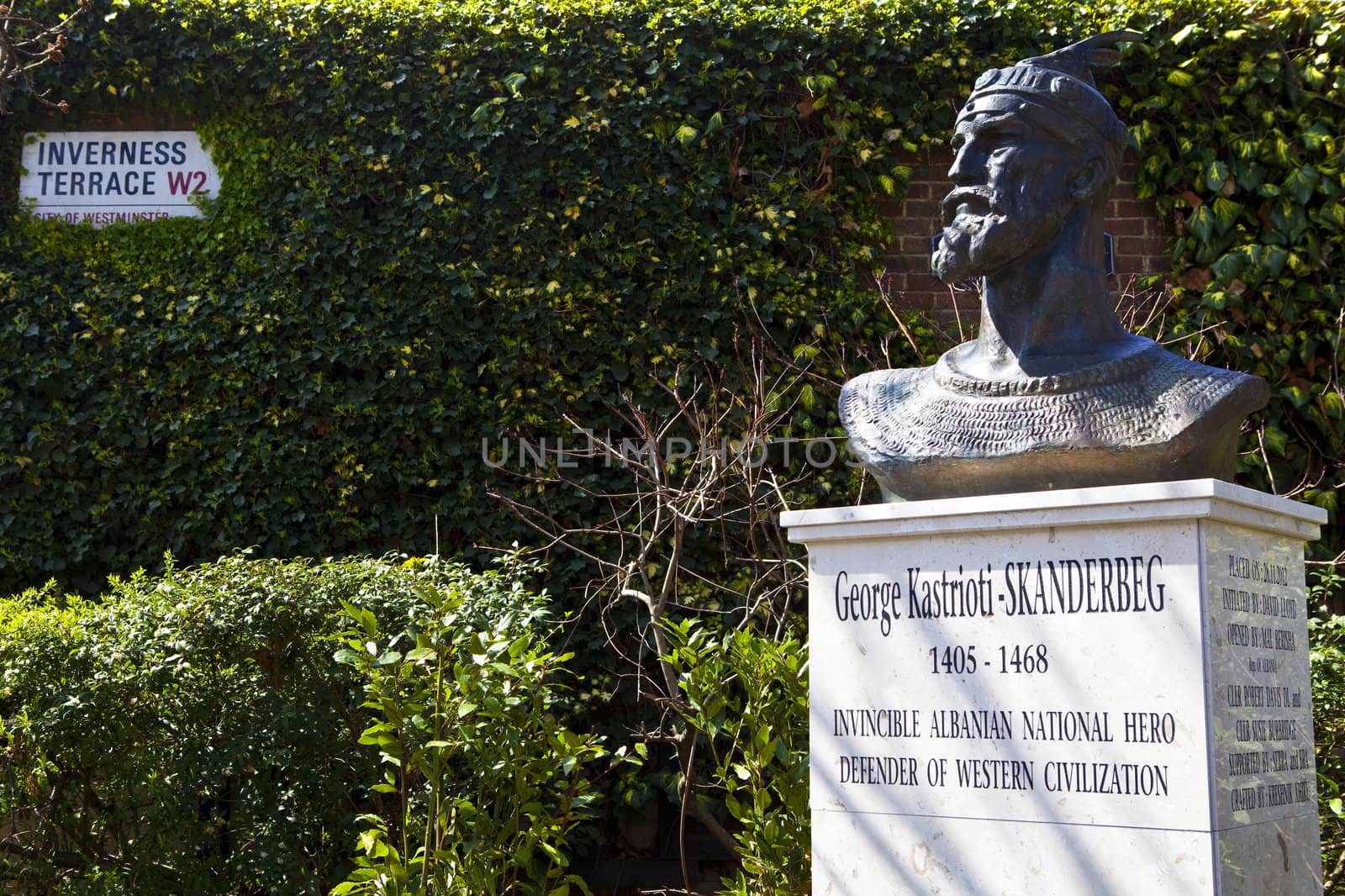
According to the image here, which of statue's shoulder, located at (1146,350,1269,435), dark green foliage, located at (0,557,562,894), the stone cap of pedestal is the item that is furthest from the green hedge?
statue's shoulder, located at (1146,350,1269,435)

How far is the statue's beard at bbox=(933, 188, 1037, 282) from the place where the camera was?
Answer: 3283mm

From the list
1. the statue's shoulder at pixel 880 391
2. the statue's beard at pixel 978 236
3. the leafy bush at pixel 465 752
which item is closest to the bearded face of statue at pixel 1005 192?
the statue's beard at pixel 978 236

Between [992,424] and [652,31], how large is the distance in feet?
11.7

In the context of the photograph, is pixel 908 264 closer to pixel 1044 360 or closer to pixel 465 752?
pixel 1044 360

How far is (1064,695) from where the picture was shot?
2.92 meters

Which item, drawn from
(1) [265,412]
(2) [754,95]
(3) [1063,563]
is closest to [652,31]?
(2) [754,95]

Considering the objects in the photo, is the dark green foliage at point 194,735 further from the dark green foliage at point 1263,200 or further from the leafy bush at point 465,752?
the dark green foliage at point 1263,200

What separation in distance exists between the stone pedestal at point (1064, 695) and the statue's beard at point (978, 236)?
2.09 feet

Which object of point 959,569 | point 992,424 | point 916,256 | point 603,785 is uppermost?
point 916,256

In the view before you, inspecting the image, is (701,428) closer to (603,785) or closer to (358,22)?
(603,785)

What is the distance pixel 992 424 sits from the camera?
10.7 feet

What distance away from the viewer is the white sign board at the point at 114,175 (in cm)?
638

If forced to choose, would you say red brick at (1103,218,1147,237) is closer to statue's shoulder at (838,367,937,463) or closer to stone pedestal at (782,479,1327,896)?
statue's shoulder at (838,367,937,463)

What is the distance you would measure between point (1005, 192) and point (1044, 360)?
0.43m
